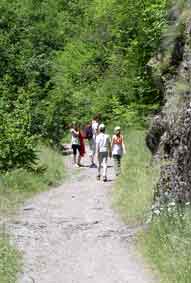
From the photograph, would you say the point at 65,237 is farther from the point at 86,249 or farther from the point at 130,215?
the point at 130,215

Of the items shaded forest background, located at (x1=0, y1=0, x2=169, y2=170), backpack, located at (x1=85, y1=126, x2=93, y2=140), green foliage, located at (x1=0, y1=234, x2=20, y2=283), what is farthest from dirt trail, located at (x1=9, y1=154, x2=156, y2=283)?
backpack, located at (x1=85, y1=126, x2=93, y2=140)

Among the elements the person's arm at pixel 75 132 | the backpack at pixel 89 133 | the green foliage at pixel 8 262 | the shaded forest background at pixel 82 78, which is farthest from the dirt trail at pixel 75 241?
the backpack at pixel 89 133

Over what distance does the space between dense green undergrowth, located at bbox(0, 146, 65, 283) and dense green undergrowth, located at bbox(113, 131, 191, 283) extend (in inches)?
80.2

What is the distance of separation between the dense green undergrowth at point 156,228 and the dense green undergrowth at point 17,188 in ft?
6.69

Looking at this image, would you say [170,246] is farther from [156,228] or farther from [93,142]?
[93,142]

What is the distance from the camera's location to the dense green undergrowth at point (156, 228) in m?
8.15

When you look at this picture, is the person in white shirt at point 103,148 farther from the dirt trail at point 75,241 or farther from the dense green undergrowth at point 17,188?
the dirt trail at point 75,241

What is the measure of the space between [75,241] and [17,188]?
17.0 feet

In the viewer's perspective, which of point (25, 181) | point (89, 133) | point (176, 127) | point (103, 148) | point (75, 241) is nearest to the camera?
point (75, 241)

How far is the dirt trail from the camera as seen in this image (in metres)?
8.74

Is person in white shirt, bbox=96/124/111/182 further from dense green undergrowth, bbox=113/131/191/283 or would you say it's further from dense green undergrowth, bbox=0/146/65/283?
dense green undergrowth, bbox=113/131/191/283

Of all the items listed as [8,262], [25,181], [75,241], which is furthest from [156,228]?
[25,181]

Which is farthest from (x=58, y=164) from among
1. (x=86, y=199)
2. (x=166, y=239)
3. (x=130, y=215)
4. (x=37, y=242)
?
(x=166, y=239)

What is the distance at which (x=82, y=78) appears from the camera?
124ft
